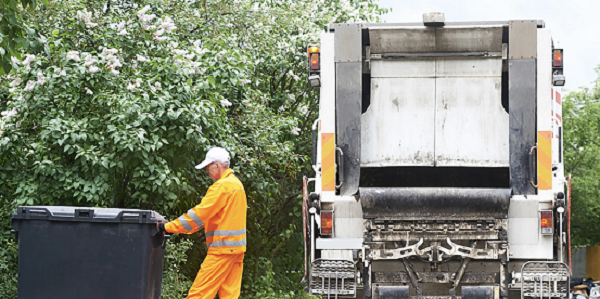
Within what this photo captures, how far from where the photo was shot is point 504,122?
20.7 feet

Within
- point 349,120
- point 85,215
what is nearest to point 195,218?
point 85,215

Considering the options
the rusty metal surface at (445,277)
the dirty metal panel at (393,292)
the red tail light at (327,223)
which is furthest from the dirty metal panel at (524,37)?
the dirty metal panel at (393,292)

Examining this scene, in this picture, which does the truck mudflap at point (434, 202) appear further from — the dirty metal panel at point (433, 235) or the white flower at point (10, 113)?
the white flower at point (10, 113)

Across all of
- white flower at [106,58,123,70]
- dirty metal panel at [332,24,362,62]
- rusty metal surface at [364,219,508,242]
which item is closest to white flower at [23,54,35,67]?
white flower at [106,58,123,70]

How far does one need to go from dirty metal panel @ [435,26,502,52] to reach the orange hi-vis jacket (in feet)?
6.91

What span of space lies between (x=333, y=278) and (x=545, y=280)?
5.15 feet

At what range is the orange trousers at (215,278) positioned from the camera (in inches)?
210

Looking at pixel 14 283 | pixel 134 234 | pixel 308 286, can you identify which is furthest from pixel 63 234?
pixel 14 283

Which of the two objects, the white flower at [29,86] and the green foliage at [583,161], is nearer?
the white flower at [29,86]

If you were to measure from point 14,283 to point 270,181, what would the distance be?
328cm

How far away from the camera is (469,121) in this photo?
6.34 metres

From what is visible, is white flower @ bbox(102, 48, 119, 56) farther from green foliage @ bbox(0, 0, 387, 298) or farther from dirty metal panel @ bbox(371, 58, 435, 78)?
dirty metal panel @ bbox(371, 58, 435, 78)

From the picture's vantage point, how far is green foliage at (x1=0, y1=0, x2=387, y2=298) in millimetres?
7031

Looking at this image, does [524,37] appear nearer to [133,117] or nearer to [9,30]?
[133,117]
